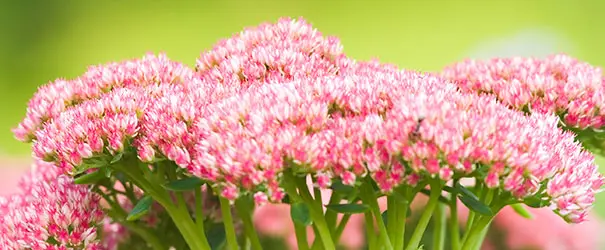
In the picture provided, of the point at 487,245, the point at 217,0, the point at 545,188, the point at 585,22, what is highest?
the point at 217,0

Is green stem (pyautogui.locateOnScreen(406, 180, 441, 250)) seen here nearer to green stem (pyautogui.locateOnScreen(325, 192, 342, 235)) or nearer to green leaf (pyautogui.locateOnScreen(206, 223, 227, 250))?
green stem (pyautogui.locateOnScreen(325, 192, 342, 235))

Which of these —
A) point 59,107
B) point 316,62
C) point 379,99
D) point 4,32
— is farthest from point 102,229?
point 4,32

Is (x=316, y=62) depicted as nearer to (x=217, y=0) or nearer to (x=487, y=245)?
(x=487, y=245)

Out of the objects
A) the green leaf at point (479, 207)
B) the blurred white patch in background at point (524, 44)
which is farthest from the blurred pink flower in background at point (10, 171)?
the blurred white patch in background at point (524, 44)

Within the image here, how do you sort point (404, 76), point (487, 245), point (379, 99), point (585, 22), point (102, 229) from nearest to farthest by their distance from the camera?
point (379, 99) < point (404, 76) < point (102, 229) < point (487, 245) < point (585, 22)

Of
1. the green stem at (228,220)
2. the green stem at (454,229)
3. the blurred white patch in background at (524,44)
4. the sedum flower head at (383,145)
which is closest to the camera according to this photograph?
the sedum flower head at (383,145)

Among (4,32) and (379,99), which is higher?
(4,32)

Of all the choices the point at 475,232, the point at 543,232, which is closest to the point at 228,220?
the point at 475,232

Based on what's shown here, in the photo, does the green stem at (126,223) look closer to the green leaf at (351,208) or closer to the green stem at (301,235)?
the green stem at (301,235)
